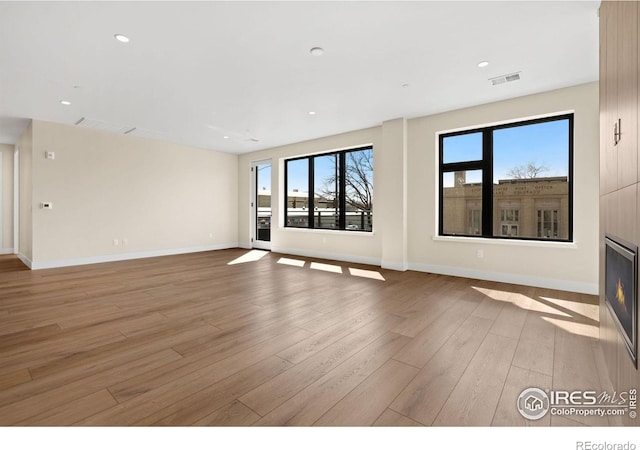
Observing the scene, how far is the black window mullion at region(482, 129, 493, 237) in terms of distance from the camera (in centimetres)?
472

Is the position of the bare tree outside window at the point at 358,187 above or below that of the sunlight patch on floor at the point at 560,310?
above

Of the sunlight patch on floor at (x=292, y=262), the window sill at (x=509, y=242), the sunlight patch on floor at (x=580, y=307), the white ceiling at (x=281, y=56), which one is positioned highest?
the white ceiling at (x=281, y=56)

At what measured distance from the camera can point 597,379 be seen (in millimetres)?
1904

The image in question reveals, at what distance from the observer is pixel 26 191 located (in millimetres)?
5883

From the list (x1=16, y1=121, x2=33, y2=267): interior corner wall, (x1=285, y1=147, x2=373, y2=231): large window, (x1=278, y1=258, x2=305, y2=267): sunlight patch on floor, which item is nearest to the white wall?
(x1=285, y1=147, x2=373, y2=231): large window

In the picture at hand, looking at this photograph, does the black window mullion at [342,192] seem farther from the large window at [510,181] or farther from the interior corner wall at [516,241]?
the large window at [510,181]

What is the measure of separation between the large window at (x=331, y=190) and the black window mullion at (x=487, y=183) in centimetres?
215

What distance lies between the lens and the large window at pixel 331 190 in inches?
253

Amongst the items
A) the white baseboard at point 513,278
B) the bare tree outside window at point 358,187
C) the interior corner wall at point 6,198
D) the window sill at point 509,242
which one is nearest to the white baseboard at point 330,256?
the bare tree outside window at point 358,187

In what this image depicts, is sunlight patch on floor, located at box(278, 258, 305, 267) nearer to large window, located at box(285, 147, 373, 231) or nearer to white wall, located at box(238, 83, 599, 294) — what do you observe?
white wall, located at box(238, 83, 599, 294)
